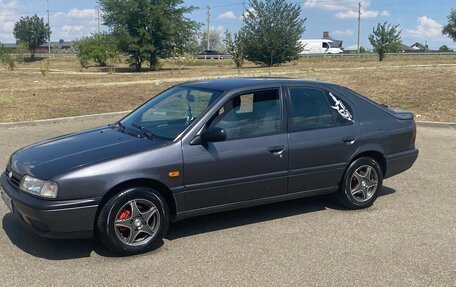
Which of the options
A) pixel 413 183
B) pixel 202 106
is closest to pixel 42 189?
pixel 202 106

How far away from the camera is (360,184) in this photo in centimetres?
550

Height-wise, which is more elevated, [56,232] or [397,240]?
[56,232]

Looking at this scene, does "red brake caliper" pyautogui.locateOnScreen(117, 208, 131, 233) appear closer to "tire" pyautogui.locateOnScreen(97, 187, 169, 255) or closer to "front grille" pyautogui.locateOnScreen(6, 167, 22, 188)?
"tire" pyautogui.locateOnScreen(97, 187, 169, 255)

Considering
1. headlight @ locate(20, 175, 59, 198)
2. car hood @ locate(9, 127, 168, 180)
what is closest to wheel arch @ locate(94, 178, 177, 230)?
car hood @ locate(9, 127, 168, 180)

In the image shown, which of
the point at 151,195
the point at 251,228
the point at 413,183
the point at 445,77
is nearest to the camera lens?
the point at 151,195

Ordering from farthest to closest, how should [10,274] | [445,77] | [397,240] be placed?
1. [445,77]
2. [397,240]
3. [10,274]

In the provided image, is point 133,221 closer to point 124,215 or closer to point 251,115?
point 124,215

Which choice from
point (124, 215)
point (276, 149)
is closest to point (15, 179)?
point (124, 215)

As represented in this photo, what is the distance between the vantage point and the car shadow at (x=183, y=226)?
4273 mm

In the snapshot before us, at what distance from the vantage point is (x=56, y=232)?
3.93 m

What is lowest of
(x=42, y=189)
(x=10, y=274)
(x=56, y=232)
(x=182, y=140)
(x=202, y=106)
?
(x=10, y=274)

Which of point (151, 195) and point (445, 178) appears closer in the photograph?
point (151, 195)

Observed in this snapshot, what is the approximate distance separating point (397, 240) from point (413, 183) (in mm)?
2313

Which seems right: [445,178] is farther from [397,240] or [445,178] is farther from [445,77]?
[445,77]
